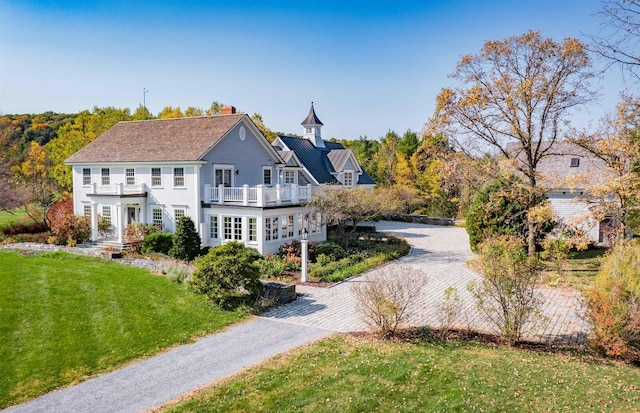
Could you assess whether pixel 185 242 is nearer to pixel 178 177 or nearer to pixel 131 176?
pixel 178 177

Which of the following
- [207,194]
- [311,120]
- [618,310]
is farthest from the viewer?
[311,120]

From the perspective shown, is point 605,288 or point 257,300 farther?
point 257,300

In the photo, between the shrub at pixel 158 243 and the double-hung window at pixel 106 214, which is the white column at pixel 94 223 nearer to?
the double-hung window at pixel 106 214

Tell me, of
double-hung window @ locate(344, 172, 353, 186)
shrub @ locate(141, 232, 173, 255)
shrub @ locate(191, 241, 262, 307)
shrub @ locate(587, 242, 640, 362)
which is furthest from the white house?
shrub @ locate(587, 242, 640, 362)

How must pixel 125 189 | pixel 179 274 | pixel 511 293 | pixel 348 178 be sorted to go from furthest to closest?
pixel 348 178 → pixel 125 189 → pixel 179 274 → pixel 511 293

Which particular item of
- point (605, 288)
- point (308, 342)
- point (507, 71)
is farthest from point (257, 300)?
point (507, 71)

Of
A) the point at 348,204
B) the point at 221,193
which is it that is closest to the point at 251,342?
the point at 348,204

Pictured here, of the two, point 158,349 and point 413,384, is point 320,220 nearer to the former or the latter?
point 158,349

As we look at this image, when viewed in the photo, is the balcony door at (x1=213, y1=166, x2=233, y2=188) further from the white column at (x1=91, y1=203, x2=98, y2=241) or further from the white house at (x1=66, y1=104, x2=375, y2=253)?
the white column at (x1=91, y1=203, x2=98, y2=241)
